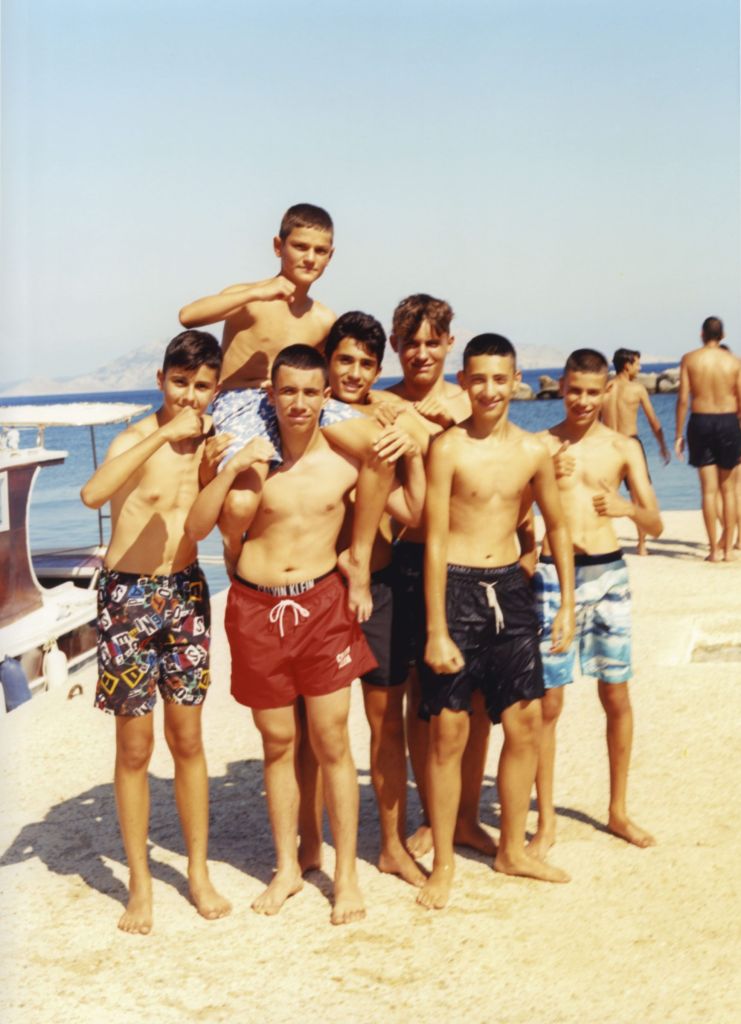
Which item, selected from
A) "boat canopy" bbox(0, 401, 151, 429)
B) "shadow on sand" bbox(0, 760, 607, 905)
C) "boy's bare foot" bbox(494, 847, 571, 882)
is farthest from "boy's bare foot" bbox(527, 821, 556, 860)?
"boat canopy" bbox(0, 401, 151, 429)

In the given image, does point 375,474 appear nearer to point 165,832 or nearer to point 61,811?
point 165,832

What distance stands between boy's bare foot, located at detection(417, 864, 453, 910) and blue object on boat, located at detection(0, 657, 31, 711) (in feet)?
24.1

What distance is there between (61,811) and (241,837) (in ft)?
3.31

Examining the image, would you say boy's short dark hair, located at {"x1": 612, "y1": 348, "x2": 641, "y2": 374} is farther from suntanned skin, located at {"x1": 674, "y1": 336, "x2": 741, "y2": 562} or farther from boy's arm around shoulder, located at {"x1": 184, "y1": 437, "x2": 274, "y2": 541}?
boy's arm around shoulder, located at {"x1": 184, "y1": 437, "x2": 274, "y2": 541}

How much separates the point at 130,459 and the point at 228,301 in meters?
0.88

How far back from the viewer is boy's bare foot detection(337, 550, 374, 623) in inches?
175

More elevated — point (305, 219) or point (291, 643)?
point (305, 219)

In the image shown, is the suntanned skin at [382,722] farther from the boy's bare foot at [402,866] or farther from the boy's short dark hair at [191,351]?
the boy's short dark hair at [191,351]

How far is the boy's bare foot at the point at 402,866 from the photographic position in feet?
15.5

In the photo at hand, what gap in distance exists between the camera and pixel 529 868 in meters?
4.66

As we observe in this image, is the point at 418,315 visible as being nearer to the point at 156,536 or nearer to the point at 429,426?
the point at 429,426

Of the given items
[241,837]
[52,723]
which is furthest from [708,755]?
[52,723]

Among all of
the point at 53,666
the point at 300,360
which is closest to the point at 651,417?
the point at 53,666

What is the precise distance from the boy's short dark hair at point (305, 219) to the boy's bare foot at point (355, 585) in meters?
1.38
